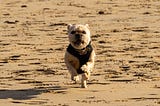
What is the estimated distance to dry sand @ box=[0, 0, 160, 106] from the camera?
30.2ft

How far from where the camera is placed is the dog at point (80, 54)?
9734mm

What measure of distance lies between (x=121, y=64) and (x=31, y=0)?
525 inches

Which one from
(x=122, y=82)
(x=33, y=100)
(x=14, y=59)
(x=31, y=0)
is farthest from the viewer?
(x=31, y=0)

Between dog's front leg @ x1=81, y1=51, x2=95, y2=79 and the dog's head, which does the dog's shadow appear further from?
the dog's head

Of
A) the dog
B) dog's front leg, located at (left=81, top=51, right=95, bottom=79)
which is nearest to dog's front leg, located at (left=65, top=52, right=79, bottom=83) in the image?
the dog

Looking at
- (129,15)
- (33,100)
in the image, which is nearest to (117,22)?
(129,15)

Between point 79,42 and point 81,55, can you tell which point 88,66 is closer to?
point 81,55

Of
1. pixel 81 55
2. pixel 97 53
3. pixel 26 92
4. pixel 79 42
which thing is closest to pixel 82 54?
pixel 81 55

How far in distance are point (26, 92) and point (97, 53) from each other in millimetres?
3616

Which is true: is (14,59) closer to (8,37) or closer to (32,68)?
(32,68)

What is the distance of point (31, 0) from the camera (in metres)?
24.6

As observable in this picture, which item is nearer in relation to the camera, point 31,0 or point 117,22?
point 117,22

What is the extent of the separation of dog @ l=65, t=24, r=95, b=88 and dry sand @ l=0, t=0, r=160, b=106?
21 cm

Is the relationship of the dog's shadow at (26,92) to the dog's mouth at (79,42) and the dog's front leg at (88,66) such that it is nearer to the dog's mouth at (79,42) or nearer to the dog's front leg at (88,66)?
the dog's front leg at (88,66)
